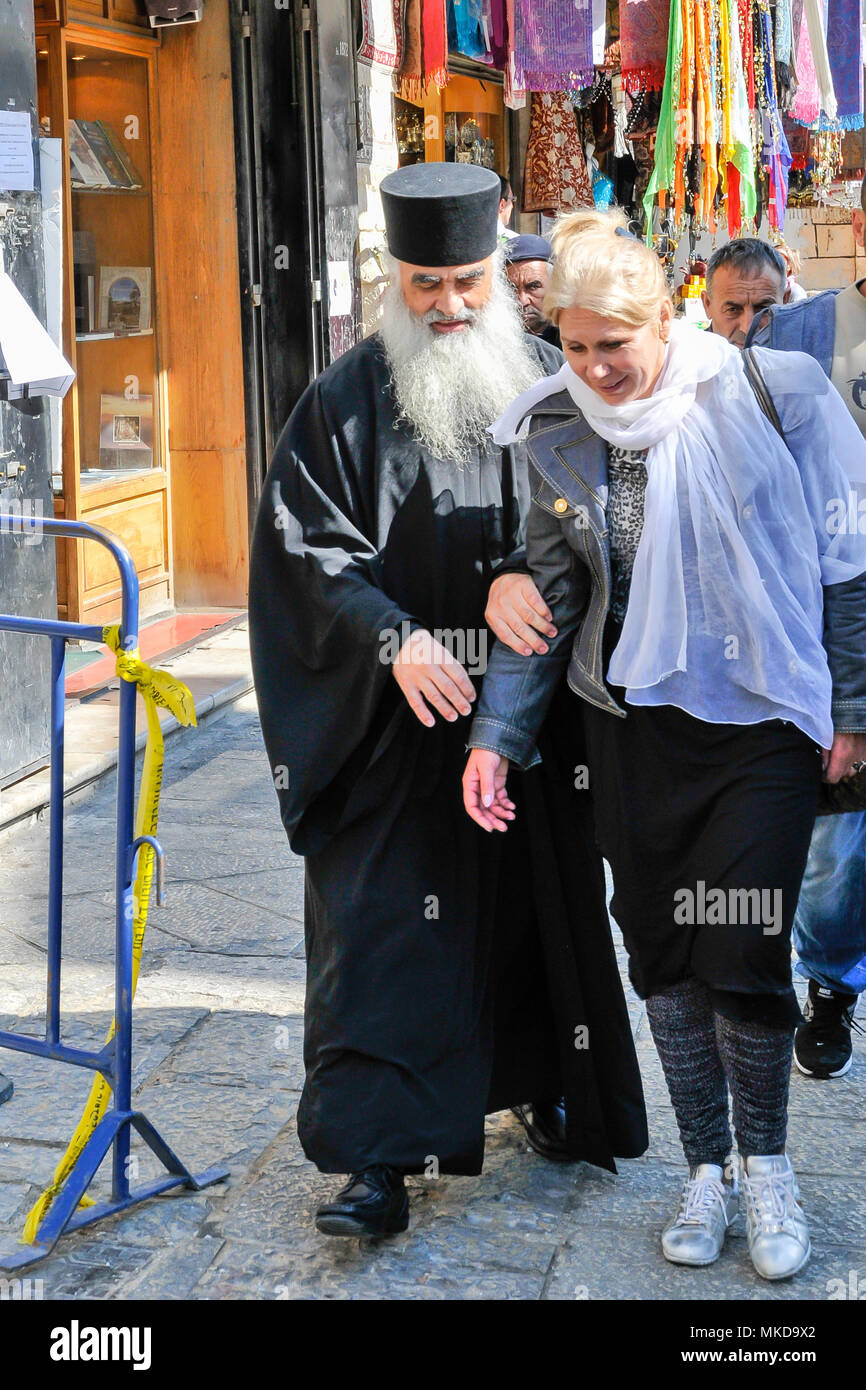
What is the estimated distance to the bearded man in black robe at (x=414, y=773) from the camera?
289cm

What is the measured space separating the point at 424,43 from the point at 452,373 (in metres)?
5.70

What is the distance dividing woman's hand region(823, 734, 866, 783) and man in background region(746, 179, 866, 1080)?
0.81 m

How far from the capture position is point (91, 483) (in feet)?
24.5

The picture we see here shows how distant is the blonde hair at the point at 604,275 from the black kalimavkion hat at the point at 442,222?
1.53 feet

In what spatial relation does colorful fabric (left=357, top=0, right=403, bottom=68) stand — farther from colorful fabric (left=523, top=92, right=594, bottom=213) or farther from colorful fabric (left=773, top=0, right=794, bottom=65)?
colorful fabric (left=773, top=0, right=794, bottom=65)

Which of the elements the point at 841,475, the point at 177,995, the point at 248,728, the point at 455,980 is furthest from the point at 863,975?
the point at 248,728

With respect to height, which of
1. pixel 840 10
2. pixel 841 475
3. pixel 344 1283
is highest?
pixel 840 10

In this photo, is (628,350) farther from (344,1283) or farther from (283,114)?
(283,114)

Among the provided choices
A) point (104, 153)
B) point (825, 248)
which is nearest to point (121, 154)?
point (104, 153)

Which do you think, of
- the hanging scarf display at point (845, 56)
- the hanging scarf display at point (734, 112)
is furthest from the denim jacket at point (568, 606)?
the hanging scarf display at point (845, 56)

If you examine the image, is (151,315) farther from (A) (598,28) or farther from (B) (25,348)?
(B) (25,348)

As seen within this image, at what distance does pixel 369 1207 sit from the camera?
2791 millimetres

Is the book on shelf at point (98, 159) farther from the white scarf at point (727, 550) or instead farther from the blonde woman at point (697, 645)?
the white scarf at point (727, 550)

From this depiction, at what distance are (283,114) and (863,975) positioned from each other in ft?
19.0
